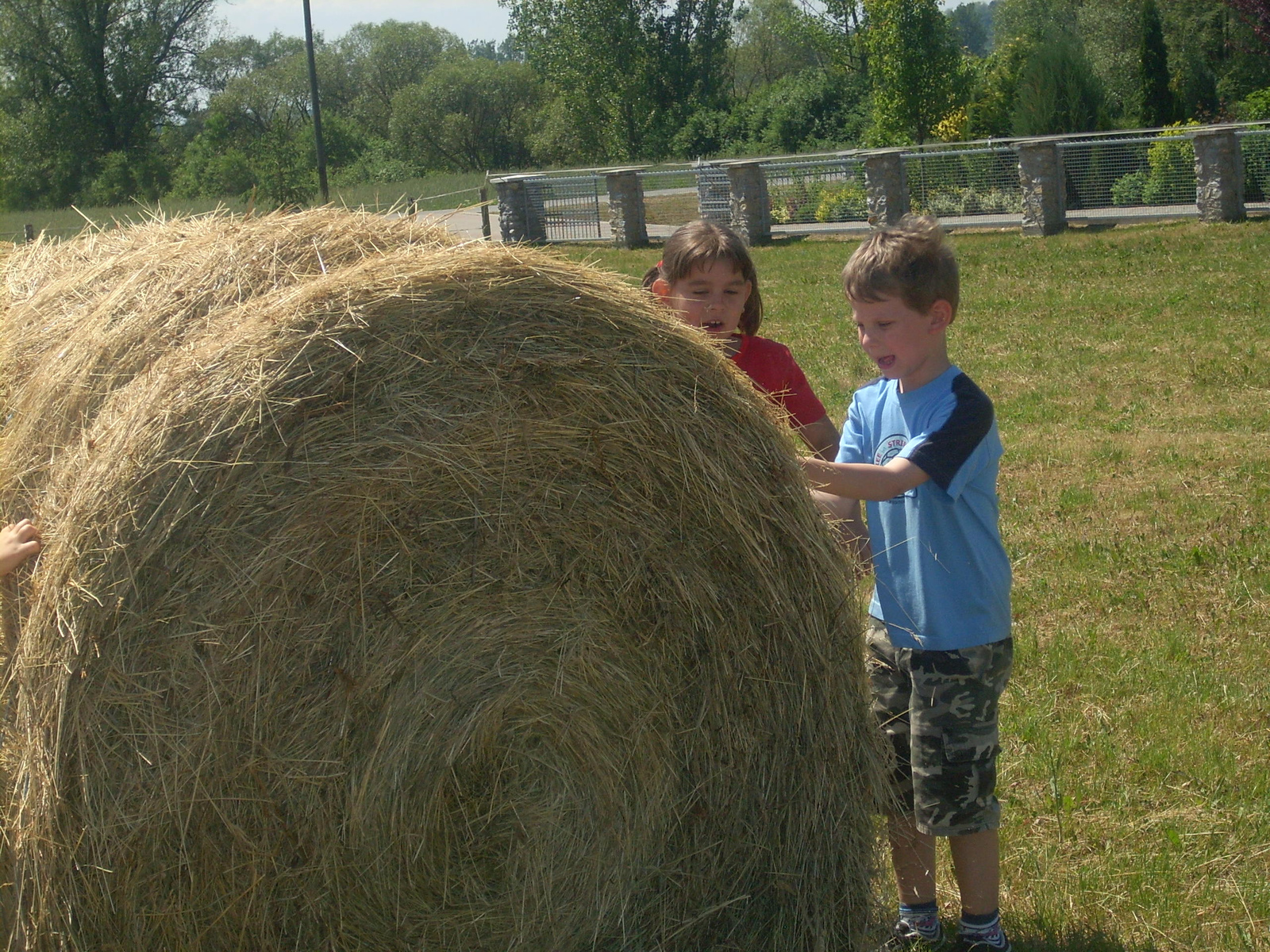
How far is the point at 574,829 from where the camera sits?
9.20 ft

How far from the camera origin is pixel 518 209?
23.6 meters

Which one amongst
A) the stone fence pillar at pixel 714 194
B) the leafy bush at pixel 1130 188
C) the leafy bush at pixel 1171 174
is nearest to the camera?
the leafy bush at pixel 1171 174

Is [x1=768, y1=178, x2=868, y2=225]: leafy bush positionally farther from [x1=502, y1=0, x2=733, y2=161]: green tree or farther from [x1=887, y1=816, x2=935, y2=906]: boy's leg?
[x1=502, y1=0, x2=733, y2=161]: green tree

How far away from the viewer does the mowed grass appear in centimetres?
321

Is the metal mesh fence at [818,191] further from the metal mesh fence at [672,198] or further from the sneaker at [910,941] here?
the sneaker at [910,941]

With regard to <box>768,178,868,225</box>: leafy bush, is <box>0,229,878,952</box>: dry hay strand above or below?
below

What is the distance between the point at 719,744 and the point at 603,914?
0.49 metres

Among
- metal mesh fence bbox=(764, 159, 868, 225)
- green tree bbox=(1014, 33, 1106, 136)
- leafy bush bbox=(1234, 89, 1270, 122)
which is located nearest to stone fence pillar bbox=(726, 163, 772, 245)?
metal mesh fence bbox=(764, 159, 868, 225)

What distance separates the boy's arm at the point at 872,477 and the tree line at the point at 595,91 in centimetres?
2381

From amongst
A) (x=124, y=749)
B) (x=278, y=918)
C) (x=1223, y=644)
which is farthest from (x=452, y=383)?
(x=1223, y=644)

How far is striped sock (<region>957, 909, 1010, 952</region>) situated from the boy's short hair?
1.51 m

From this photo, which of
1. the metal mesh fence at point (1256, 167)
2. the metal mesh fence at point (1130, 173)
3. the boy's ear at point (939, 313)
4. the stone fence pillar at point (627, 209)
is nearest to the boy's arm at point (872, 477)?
the boy's ear at point (939, 313)

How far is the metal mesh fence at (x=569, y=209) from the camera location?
24094mm

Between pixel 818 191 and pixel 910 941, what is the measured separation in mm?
20355
